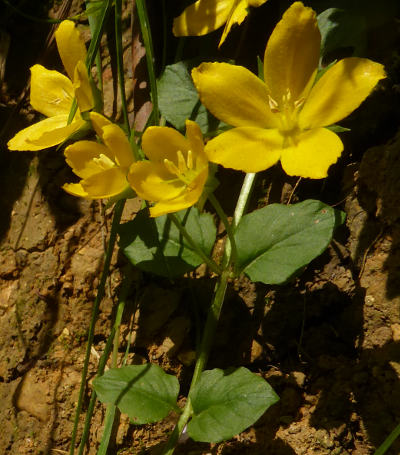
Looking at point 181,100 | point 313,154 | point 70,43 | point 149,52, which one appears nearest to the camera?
point 313,154

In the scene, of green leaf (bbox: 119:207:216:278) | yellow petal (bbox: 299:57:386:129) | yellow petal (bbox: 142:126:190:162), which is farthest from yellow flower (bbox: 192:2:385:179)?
green leaf (bbox: 119:207:216:278)

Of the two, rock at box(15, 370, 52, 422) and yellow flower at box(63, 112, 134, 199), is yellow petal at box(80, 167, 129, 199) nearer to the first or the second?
yellow flower at box(63, 112, 134, 199)

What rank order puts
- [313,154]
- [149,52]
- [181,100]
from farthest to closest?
1. [181,100]
2. [149,52]
3. [313,154]

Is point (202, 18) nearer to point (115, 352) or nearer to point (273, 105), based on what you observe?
point (273, 105)

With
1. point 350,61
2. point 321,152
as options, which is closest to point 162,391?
point 321,152

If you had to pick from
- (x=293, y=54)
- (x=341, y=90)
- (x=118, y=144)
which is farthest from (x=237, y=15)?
(x=118, y=144)

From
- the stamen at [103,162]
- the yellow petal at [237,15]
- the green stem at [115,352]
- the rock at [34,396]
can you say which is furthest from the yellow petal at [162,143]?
the rock at [34,396]

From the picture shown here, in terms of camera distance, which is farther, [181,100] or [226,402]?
[181,100]
